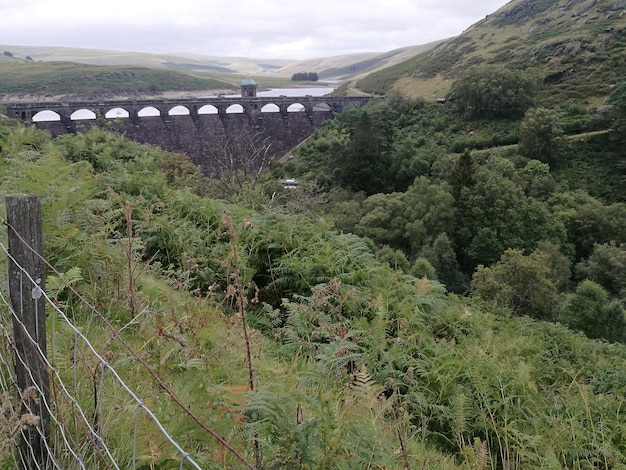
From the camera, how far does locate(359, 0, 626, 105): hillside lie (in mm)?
52938

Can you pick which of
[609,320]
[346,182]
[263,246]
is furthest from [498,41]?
[263,246]

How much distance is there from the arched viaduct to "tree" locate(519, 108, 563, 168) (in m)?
22.7

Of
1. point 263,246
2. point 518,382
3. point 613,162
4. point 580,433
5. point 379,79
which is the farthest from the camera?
point 379,79

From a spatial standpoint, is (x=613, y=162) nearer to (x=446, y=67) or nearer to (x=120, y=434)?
(x=446, y=67)

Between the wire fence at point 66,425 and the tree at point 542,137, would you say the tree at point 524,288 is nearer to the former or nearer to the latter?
the wire fence at point 66,425

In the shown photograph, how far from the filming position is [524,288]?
2097 centimetres

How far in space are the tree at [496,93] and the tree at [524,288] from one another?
31.6m

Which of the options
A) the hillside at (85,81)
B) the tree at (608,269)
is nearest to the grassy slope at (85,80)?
the hillside at (85,81)

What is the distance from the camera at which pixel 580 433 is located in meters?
3.98

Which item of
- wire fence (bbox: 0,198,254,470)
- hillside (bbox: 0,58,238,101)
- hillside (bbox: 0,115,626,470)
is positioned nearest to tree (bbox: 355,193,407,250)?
hillside (bbox: 0,115,626,470)

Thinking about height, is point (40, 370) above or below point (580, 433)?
above

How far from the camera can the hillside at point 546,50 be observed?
52.9 metres

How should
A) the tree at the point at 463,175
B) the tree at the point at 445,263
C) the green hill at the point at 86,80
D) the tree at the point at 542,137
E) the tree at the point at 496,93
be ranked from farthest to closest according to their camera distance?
the green hill at the point at 86,80 < the tree at the point at 496,93 < the tree at the point at 542,137 < the tree at the point at 463,175 < the tree at the point at 445,263

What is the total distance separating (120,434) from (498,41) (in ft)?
286
